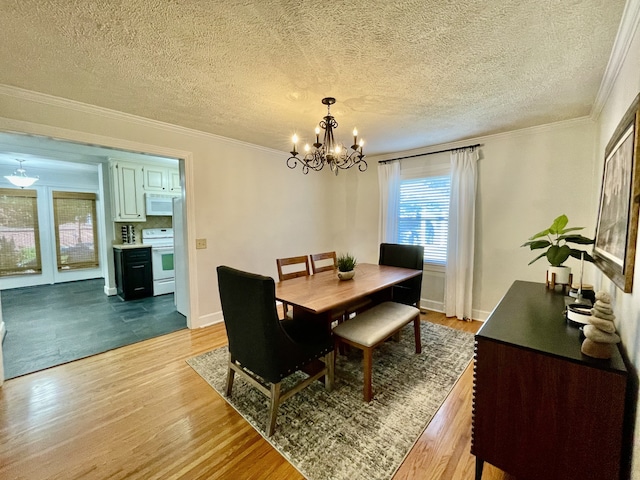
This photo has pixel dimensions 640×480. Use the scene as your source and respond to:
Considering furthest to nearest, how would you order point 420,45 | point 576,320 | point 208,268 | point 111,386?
point 208,268 < point 111,386 < point 420,45 < point 576,320

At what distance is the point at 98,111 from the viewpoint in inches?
97.8

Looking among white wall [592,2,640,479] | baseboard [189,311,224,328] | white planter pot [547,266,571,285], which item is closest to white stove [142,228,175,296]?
baseboard [189,311,224,328]

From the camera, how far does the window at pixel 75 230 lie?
5.58 metres

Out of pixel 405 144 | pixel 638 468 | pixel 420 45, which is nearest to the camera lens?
pixel 638 468

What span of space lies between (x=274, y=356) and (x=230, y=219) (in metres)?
2.36

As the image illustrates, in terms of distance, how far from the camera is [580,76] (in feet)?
6.26

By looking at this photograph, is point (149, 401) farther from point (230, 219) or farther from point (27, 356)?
point (230, 219)

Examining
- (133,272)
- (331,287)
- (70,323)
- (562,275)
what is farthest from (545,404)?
(133,272)

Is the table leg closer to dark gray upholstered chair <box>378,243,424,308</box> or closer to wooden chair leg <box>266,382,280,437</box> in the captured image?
wooden chair leg <box>266,382,280,437</box>

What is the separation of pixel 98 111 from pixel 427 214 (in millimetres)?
4037

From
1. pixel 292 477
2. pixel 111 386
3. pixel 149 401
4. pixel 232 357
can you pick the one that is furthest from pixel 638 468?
pixel 111 386

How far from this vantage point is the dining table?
1.94 meters

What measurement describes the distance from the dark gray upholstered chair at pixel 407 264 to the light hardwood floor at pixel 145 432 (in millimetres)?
949

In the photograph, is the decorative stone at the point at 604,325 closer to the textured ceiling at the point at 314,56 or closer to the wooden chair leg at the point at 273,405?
the textured ceiling at the point at 314,56
